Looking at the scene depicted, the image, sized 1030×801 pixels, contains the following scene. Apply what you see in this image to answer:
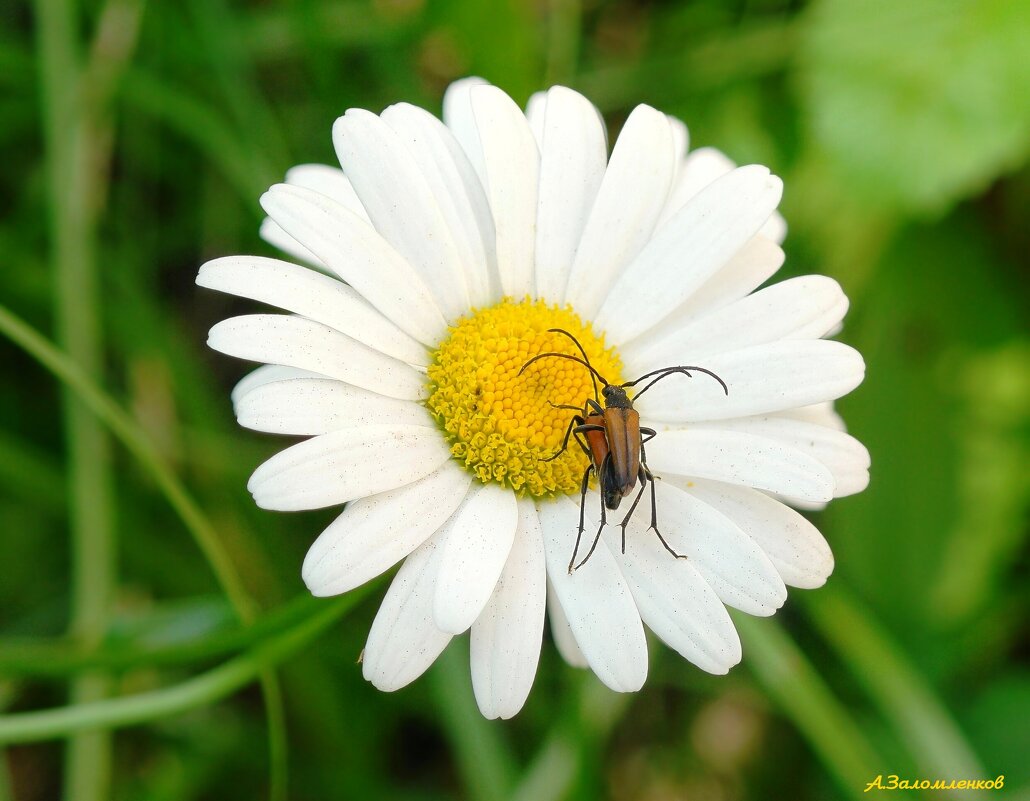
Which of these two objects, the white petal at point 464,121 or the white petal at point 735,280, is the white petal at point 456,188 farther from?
the white petal at point 735,280

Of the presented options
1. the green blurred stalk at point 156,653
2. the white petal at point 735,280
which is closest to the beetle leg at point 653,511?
the white petal at point 735,280

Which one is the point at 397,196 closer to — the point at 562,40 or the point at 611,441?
the point at 611,441

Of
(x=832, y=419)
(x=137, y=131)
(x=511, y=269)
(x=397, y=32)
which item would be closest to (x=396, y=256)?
(x=511, y=269)

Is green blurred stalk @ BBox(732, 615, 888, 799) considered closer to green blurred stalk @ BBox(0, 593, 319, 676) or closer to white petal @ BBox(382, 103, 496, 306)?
white petal @ BBox(382, 103, 496, 306)

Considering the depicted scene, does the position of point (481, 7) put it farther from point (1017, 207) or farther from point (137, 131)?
point (1017, 207)

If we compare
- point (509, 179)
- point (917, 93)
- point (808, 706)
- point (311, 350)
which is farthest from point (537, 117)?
point (808, 706)
